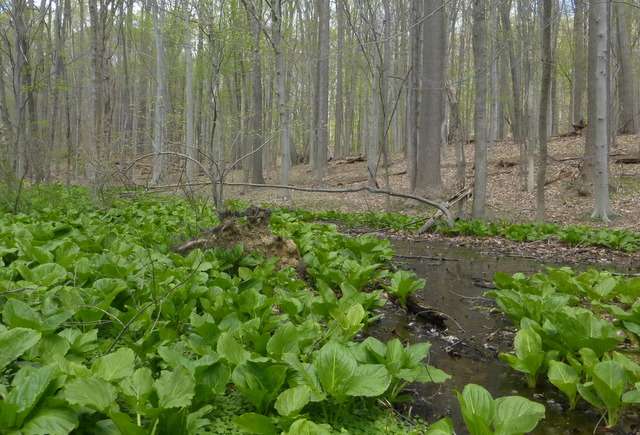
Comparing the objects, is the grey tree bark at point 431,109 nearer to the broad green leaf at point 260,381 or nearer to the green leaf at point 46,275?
the green leaf at point 46,275

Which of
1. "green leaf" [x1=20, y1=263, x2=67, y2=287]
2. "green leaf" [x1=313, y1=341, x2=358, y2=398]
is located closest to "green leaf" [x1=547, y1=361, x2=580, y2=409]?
"green leaf" [x1=313, y1=341, x2=358, y2=398]

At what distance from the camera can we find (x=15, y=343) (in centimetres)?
184

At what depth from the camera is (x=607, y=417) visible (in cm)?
227

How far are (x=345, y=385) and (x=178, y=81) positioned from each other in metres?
35.9

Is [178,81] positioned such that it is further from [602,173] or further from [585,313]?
[585,313]

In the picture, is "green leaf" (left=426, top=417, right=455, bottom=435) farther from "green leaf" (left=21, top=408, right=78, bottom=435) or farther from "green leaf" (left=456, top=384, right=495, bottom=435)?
"green leaf" (left=21, top=408, right=78, bottom=435)

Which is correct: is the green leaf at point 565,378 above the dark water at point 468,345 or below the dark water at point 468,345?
above

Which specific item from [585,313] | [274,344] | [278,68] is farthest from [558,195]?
[274,344]

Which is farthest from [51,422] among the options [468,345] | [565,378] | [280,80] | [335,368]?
[280,80]

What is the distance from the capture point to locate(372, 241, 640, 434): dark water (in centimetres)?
232

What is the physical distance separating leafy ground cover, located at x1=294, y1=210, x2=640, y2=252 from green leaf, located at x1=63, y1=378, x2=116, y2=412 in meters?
7.34

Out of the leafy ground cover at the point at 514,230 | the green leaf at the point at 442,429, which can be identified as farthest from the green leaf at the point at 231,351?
the leafy ground cover at the point at 514,230

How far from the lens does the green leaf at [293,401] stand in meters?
1.76

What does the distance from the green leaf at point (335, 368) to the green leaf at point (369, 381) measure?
0.07ft
